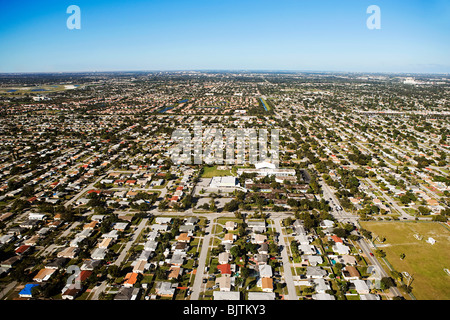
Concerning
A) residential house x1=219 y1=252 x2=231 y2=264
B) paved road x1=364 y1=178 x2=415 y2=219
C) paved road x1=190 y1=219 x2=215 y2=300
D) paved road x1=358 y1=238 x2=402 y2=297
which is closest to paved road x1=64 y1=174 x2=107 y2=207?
paved road x1=190 y1=219 x2=215 y2=300

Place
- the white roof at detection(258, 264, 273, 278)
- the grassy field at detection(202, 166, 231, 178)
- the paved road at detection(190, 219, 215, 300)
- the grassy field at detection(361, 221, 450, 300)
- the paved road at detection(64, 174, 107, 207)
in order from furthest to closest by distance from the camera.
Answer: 1. the grassy field at detection(202, 166, 231, 178)
2. the paved road at detection(64, 174, 107, 207)
3. the white roof at detection(258, 264, 273, 278)
4. the grassy field at detection(361, 221, 450, 300)
5. the paved road at detection(190, 219, 215, 300)

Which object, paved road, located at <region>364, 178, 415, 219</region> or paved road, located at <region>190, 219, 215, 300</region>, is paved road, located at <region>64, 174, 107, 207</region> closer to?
paved road, located at <region>190, 219, 215, 300</region>

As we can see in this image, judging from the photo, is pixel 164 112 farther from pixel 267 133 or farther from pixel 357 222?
pixel 357 222

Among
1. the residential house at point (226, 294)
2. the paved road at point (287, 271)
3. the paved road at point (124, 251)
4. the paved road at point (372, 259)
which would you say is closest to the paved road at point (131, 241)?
the paved road at point (124, 251)

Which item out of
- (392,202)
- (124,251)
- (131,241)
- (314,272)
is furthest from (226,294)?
(392,202)

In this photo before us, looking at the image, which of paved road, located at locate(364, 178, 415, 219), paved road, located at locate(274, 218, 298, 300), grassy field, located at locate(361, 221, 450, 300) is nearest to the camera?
paved road, located at locate(274, 218, 298, 300)

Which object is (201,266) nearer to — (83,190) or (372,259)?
(372,259)

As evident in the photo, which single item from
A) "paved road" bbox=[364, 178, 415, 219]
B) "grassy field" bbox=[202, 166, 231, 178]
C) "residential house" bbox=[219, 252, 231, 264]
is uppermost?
"grassy field" bbox=[202, 166, 231, 178]
